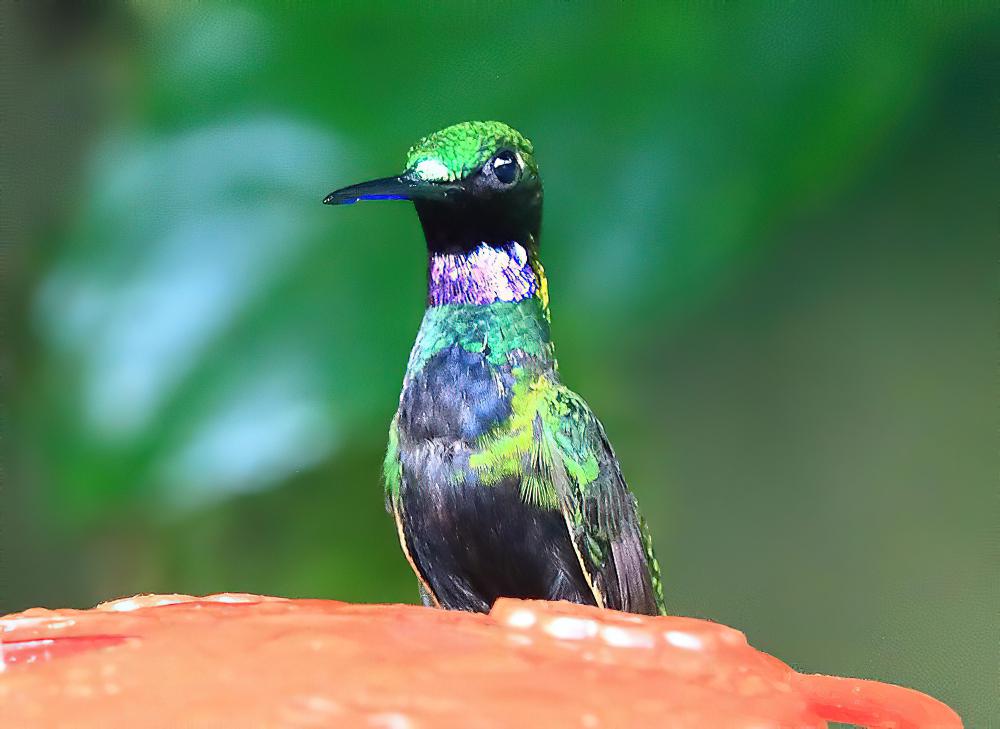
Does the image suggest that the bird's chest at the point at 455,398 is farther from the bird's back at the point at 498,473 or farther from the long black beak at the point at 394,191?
the long black beak at the point at 394,191

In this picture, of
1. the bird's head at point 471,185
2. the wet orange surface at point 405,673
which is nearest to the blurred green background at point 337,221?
the bird's head at point 471,185

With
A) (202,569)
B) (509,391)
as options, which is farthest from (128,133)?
(509,391)

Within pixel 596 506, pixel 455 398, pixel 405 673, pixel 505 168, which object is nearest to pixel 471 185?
pixel 505 168

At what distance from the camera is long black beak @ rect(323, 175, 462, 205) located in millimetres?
985

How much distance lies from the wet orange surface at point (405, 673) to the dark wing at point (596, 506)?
2.18 ft

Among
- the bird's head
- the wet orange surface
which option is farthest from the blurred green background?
the wet orange surface

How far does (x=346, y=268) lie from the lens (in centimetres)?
149

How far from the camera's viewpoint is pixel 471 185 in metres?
1.15

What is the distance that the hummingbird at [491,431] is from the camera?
109 centimetres

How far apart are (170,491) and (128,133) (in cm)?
48

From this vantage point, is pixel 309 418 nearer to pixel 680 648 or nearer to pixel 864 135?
pixel 864 135

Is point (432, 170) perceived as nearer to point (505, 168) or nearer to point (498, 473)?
point (505, 168)

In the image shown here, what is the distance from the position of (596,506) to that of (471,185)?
0.36 m

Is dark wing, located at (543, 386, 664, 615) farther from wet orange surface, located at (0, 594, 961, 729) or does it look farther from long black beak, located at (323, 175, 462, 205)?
wet orange surface, located at (0, 594, 961, 729)
